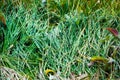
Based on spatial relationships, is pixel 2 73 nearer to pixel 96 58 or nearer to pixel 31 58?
pixel 31 58

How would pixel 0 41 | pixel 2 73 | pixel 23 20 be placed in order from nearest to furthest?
pixel 2 73
pixel 0 41
pixel 23 20

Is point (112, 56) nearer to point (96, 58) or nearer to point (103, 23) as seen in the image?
point (96, 58)

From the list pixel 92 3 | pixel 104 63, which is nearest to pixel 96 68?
pixel 104 63

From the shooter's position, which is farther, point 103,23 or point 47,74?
point 103,23

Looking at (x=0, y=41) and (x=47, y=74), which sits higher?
(x=0, y=41)

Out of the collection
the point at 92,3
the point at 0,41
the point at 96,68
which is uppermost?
the point at 92,3

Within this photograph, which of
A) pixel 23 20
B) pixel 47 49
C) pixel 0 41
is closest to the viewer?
pixel 47 49
